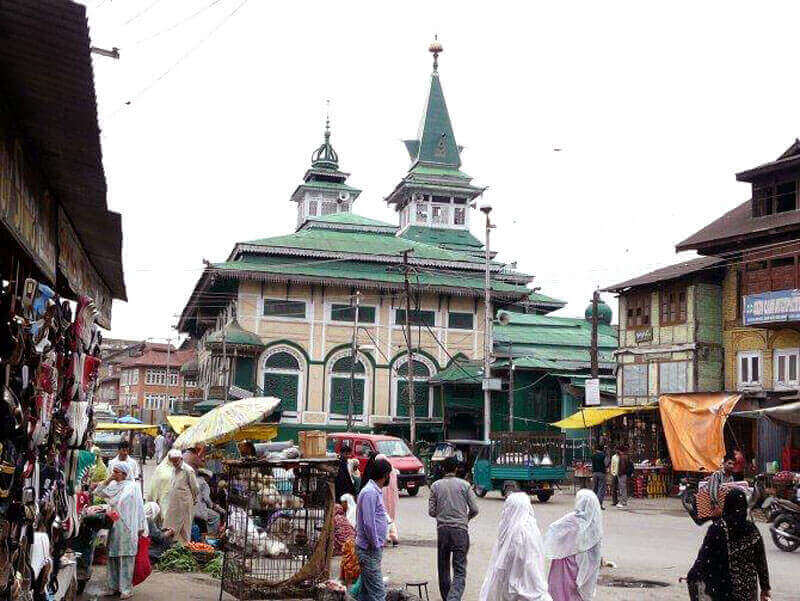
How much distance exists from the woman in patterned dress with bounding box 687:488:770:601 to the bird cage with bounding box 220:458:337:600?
447 cm

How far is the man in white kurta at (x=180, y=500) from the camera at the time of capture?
48.0ft

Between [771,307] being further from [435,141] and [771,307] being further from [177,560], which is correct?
[435,141]

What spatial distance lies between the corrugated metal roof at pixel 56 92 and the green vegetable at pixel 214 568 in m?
6.10

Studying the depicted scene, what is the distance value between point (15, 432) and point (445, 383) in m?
44.1

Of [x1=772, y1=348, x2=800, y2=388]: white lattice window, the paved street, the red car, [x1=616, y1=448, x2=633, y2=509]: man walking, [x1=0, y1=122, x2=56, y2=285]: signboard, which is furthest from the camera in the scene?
[x1=772, y1=348, x2=800, y2=388]: white lattice window

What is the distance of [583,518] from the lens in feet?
31.6

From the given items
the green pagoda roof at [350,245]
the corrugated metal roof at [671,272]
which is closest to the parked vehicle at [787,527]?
the corrugated metal roof at [671,272]

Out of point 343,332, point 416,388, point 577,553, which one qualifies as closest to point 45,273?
point 577,553

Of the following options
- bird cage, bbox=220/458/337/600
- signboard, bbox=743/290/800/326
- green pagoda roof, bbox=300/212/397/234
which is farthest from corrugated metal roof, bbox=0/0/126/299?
green pagoda roof, bbox=300/212/397/234

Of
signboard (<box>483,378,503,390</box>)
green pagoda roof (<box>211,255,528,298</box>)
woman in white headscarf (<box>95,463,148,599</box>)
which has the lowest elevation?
woman in white headscarf (<box>95,463,148,599</box>)

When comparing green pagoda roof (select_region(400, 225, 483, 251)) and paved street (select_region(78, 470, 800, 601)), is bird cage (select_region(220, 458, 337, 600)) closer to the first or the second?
paved street (select_region(78, 470, 800, 601))

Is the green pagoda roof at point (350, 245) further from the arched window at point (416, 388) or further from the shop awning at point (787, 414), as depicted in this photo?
the shop awning at point (787, 414)

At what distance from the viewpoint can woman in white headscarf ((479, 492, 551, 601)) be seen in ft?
29.5

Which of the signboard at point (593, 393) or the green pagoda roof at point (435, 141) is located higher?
the green pagoda roof at point (435, 141)
